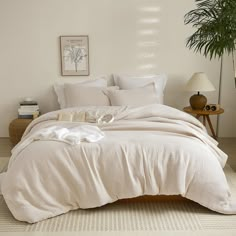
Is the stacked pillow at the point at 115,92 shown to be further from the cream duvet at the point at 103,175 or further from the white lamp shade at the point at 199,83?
the cream duvet at the point at 103,175

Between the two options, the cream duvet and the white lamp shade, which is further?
the white lamp shade

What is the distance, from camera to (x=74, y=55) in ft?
15.8

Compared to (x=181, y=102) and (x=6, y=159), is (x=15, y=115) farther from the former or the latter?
(x=181, y=102)

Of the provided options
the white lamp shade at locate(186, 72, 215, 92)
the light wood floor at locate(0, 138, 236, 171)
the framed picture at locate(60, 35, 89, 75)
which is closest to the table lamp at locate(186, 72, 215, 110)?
the white lamp shade at locate(186, 72, 215, 92)

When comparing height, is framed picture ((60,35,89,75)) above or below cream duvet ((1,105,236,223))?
above

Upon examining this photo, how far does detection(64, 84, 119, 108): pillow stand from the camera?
433cm

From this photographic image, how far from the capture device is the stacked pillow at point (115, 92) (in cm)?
426

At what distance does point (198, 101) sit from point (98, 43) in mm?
1593

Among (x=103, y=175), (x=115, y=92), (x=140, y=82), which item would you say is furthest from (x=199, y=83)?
(x=103, y=175)

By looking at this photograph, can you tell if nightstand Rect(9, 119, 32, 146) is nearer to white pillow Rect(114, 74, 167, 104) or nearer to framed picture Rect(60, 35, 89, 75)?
framed picture Rect(60, 35, 89, 75)

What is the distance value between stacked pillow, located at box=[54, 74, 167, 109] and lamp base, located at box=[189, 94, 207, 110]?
43 cm

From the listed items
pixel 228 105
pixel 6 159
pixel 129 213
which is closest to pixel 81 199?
pixel 129 213

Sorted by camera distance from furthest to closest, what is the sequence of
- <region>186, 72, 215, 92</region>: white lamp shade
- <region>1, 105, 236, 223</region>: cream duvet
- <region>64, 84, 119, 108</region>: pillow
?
<region>186, 72, 215, 92</region>: white lamp shade < <region>64, 84, 119, 108</region>: pillow < <region>1, 105, 236, 223</region>: cream duvet

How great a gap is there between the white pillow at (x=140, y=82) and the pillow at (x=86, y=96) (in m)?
0.37
